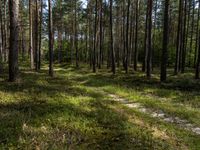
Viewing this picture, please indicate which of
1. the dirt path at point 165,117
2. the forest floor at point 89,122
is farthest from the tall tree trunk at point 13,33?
the dirt path at point 165,117

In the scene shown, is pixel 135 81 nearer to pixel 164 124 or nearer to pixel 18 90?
pixel 18 90

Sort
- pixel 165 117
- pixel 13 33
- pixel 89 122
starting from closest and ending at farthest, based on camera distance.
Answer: pixel 89 122 → pixel 165 117 → pixel 13 33

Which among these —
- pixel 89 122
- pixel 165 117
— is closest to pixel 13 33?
pixel 89 122

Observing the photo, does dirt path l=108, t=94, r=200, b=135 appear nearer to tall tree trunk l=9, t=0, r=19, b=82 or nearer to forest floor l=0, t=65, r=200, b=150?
forest floor l=0, t=65, r=200, b=150

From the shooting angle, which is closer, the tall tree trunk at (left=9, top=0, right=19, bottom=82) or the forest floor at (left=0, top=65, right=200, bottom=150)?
the forest floor at (left=0, top=65, right=200, bottom=150)

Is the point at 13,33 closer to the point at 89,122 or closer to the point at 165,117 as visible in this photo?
the point at 89,122

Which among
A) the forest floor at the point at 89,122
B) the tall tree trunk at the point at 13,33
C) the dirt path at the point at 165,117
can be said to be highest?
the tall tree trunk at the point at 13,33

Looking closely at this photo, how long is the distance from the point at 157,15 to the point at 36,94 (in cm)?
5469

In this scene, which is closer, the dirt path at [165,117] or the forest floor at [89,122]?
the forest floor at [89,122]

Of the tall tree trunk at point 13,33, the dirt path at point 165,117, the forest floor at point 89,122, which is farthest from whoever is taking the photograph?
the tall tree trunk at point 13,33

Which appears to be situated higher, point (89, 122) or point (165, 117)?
point (89, 122)

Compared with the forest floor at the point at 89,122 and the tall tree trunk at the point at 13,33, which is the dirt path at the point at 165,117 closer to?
the forest floor at the point at 89,122

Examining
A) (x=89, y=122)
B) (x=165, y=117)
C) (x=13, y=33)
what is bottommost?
(x=165, y=117)

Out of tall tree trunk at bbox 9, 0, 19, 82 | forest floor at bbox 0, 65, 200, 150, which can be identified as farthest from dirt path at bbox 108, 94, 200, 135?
tall tree trunk at bbox 9, 0, 19, 82
